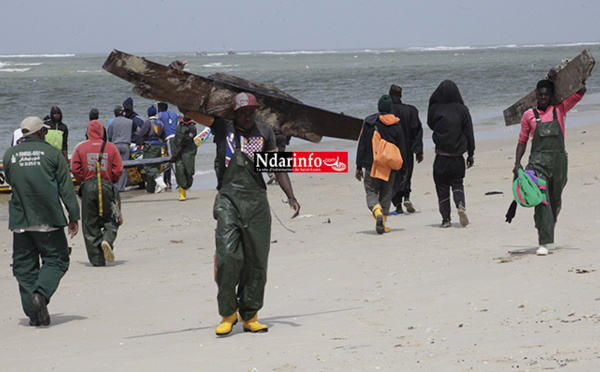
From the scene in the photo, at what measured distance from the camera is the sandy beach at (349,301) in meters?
4.95

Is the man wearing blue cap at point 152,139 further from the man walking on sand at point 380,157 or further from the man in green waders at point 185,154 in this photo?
the man walking on sand at point 380,157

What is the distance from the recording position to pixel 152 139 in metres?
15.2

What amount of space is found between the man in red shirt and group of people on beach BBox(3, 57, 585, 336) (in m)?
0.01

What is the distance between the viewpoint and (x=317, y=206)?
1278cm

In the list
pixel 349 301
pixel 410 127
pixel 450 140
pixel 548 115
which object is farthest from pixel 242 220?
A: pixel 410 127

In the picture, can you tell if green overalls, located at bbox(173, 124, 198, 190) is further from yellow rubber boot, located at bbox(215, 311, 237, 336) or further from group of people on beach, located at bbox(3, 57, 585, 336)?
yellow rubber boot, located at bbox(215, 311, 237, 336)

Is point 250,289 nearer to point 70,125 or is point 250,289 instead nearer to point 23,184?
point 23,184

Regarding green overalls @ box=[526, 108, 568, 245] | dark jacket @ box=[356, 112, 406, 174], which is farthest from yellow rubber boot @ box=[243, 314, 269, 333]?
dark jacket @ box=[356, 112, 406, 174]

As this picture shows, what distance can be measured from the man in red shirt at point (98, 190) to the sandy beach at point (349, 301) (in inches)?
11.4

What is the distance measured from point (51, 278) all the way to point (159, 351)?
5.71 ft

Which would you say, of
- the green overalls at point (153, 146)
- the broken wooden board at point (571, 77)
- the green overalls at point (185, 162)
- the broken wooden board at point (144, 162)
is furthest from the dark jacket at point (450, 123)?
the green overalls at point (153, 146)


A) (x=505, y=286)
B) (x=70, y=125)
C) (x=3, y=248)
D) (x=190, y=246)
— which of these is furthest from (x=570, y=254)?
(x=70, y=125)

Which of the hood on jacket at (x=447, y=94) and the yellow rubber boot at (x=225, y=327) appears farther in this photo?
the hood on jacket at (x=447, y=94)

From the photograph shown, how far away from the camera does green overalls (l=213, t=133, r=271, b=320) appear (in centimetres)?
560
